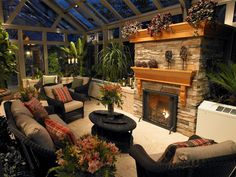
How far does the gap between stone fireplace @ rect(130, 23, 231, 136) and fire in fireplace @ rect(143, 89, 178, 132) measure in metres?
0.09

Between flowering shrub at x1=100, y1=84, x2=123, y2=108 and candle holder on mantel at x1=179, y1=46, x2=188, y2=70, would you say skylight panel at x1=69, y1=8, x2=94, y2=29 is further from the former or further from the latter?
candle holder on mantel at x1=179, y1=46, x2=188, y2=70

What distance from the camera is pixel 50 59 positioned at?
786 cm

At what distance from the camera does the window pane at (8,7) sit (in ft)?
21.3

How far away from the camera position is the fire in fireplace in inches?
158

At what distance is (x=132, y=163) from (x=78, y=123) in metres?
2.06

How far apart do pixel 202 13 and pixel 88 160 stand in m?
3.08

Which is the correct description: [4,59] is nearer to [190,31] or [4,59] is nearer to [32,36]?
[190,31]

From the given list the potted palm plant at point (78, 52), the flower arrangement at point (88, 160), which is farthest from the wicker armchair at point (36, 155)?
the potted palm plant at point (78, 52)

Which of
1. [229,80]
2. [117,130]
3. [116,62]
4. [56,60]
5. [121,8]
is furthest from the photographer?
[56,60]

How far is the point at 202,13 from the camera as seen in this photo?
311cm

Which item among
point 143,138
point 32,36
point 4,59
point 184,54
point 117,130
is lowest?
point 143,138

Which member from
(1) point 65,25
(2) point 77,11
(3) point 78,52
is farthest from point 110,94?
(1) point 65,25

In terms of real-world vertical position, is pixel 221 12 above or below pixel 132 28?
above

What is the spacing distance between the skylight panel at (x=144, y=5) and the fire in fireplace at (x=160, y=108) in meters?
2.43
